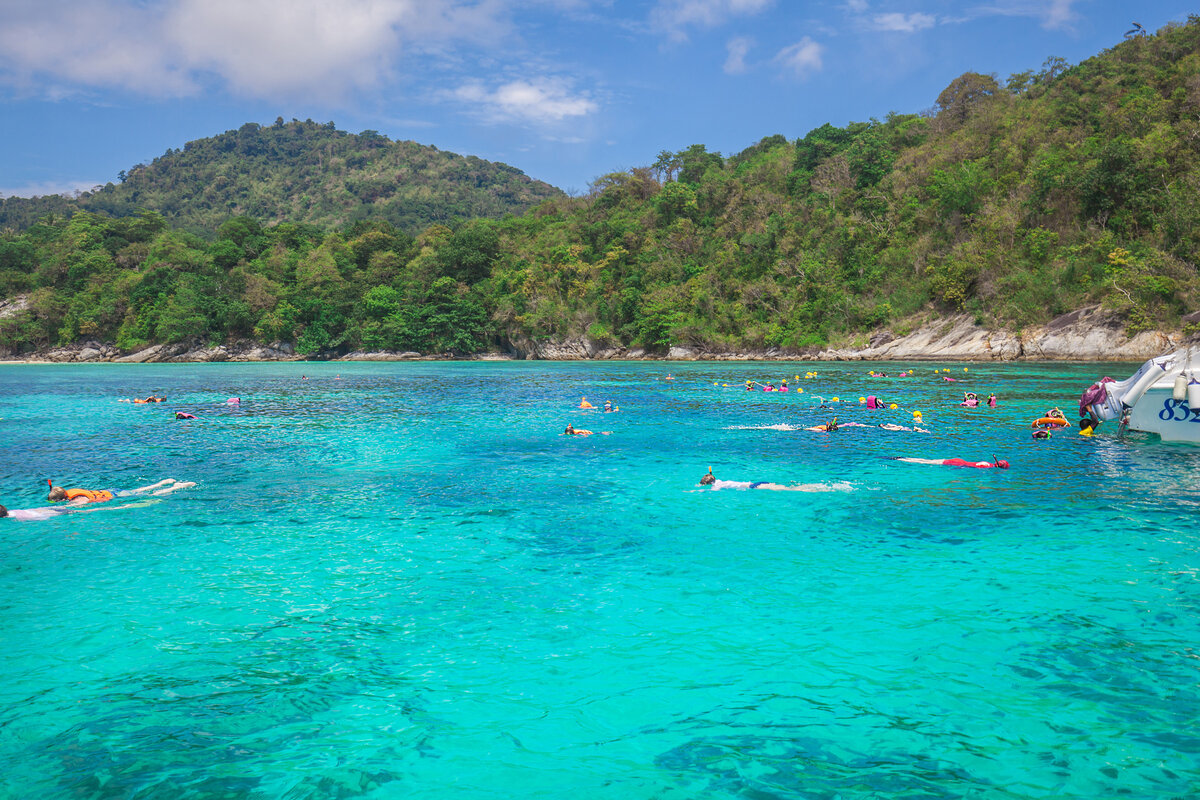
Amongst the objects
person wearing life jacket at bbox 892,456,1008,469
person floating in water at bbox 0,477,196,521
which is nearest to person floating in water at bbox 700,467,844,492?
person wearing life jacket at bbox 892,456,1008,469

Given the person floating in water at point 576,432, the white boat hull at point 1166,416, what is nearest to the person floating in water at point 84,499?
the person floating in water at point 576,432

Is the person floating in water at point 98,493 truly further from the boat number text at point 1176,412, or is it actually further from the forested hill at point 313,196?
the forested hill at point 313,196

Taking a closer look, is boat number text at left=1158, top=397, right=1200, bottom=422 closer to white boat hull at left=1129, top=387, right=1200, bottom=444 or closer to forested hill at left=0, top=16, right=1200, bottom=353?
white boat hull at left=1129, top=387, right=1200, bottom=444

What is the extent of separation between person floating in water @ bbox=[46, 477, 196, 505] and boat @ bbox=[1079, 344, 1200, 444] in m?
22.5

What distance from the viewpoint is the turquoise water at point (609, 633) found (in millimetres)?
4992

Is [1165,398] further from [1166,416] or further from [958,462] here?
[958,462]

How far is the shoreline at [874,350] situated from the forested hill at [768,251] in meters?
1.18

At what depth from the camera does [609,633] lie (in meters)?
7.27

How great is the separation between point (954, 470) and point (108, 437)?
77.8 feet

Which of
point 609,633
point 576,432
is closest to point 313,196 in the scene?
point 576,432

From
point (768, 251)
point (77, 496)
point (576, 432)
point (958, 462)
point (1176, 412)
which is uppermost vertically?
point (768, 251)

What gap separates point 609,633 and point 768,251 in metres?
78.5

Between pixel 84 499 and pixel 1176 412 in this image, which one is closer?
pixel 84 499

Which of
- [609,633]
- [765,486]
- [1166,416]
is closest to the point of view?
[609,633]
